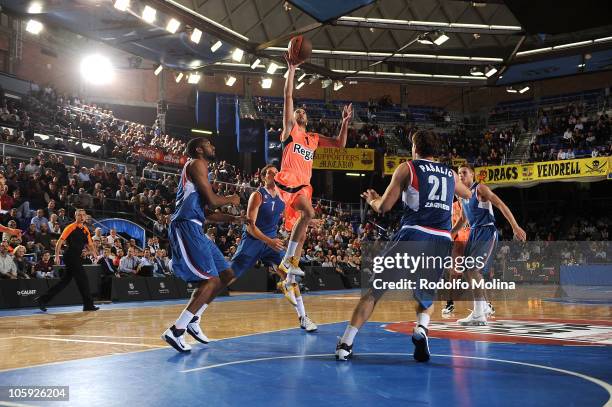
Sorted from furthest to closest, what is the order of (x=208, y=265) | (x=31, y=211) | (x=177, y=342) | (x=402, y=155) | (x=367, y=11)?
(x=402, y=155)
(x=367, y=11)
(x=31, y=211)
(x=208, y=265)
(x=177, y=342)

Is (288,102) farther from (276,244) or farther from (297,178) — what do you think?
(276,244)

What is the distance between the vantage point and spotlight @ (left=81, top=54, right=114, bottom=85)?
3322 centimetres

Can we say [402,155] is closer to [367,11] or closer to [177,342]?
[367,11]

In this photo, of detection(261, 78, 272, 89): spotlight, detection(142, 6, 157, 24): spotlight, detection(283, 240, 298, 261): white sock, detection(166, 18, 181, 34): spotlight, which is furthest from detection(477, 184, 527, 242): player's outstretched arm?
detection(261, 78, 272, 89): spotlight

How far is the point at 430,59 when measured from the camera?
29766mm

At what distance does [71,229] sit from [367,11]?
2148cm

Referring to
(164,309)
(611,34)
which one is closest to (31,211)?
(164,309)

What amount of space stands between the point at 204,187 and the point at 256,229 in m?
1.52

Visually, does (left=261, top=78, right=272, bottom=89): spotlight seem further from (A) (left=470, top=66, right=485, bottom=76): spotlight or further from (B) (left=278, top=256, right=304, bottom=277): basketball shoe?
(B) (left=278, top=256, right=304, bottom=277): basketball shoe

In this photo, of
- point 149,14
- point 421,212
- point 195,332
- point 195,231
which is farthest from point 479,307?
point 149,14

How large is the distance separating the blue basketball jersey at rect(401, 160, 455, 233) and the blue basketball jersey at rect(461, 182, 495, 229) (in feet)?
11.7

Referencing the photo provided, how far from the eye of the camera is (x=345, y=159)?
3153 cm

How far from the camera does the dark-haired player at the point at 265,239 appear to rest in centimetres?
766

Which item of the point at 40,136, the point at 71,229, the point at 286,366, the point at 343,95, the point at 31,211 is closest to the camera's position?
the point at 286,366
